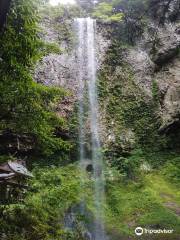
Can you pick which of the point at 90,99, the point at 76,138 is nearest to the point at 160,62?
the point at 90,99

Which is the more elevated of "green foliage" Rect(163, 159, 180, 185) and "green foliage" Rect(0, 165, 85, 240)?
"green foliage" Rect(0, 165, 85, 240)

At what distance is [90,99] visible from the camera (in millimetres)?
15820

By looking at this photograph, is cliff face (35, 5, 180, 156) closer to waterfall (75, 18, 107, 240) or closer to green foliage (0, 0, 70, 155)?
waterfall (75, 18, 107, 240)

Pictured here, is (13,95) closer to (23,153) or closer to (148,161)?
(23,153)

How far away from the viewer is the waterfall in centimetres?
1257

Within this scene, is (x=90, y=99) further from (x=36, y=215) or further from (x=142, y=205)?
(x=36, y=215)

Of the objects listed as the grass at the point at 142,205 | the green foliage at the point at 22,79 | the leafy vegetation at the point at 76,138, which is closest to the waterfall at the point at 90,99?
the leafy vegetation at the point at 76,138

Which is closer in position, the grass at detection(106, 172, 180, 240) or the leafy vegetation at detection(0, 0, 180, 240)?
the leafy vegetation at detection(0, 0, 180, 240)

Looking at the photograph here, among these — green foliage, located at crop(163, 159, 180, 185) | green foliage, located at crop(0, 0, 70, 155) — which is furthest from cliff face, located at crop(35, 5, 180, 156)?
green foliage, located at crop(0, 0, 70, 155)

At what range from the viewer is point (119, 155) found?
1472 centimetres

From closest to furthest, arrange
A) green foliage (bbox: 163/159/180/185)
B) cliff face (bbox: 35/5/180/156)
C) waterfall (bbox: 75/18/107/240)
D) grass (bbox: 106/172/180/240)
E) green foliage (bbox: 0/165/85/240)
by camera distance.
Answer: green foliage (bbox: 0/165/85/240)
grass (bbox: 106/172/180/240)
waterfall (bbox: 75/18/107/240)
green foliage (bbox: 163/159/180/185)
cliff face (bbox: 35/5/180/156)

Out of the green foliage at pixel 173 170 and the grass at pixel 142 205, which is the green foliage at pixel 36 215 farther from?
the green foliage at pixel 173 170

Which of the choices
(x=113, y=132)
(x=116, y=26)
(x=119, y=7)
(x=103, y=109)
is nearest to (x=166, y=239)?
(x=113, y=132)

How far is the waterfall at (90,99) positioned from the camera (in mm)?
12573
